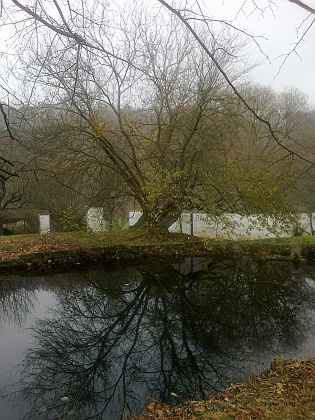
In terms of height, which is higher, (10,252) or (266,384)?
(10,252)

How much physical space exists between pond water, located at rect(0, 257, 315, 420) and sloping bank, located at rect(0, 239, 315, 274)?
31.3 inches

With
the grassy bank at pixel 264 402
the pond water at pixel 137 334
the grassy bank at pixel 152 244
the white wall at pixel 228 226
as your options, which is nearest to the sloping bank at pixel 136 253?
the grassy bank at pixel 152 244

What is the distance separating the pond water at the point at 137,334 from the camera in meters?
4.77

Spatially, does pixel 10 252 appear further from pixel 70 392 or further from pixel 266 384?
pixel 266 384

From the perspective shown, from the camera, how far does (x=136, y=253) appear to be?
39.2 ft

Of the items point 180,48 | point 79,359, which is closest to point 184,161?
point 180,48

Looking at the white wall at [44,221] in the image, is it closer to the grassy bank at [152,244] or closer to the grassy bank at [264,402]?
the grassy bank at [152,244]

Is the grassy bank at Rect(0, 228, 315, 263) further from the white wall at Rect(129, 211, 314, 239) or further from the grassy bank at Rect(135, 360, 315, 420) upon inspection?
the grassy bank at Rect(135, 360, 315, 420)

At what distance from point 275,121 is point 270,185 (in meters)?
8.12

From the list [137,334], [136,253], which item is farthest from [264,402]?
[136,253]

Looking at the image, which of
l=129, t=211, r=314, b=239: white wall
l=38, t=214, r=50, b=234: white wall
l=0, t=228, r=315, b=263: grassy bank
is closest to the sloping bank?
l=0, t=228, r=315, b=263: grassy bank

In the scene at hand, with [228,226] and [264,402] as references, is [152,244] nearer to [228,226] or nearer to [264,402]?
[228,226]

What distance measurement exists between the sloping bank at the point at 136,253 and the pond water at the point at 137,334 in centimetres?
80

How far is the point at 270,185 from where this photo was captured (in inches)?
467
